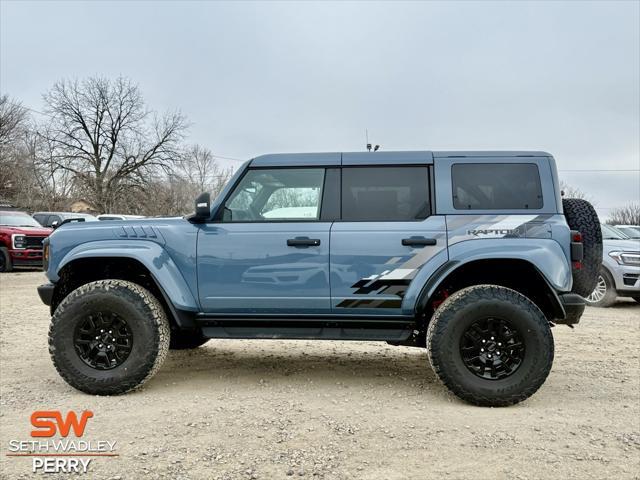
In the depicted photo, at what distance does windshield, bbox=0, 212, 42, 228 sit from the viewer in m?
14.3

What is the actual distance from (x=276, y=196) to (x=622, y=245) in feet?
23.5

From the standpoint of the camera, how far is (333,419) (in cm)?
342

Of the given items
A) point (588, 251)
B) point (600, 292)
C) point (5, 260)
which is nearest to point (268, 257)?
point (588, 251)

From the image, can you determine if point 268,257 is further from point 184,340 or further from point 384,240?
point 184,340

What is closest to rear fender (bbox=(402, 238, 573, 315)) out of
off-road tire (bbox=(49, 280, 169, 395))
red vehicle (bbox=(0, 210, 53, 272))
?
off-road tire (bbox=(49, 280, 169, 395))

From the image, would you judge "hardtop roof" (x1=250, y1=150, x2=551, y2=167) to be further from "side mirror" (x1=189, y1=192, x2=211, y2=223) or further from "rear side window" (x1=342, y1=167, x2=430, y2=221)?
"side mirror" (x1=189, y1=192, x2=211, y2=223)

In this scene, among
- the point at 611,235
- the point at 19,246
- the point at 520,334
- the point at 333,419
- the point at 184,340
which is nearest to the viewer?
the point at 333,419

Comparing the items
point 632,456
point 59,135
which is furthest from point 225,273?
point 59,135

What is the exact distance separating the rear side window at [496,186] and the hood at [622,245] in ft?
17.9

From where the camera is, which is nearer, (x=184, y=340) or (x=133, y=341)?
(x=133, y=341)

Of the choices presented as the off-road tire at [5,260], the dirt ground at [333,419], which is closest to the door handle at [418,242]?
the dirt ground at [333,419]

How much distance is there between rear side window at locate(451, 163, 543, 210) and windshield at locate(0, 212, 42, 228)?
553 inches

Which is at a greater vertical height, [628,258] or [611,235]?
[611,235]

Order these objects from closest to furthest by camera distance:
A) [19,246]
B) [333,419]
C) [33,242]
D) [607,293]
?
[333,419] → [607,293] → [19,246] → [33,242]
